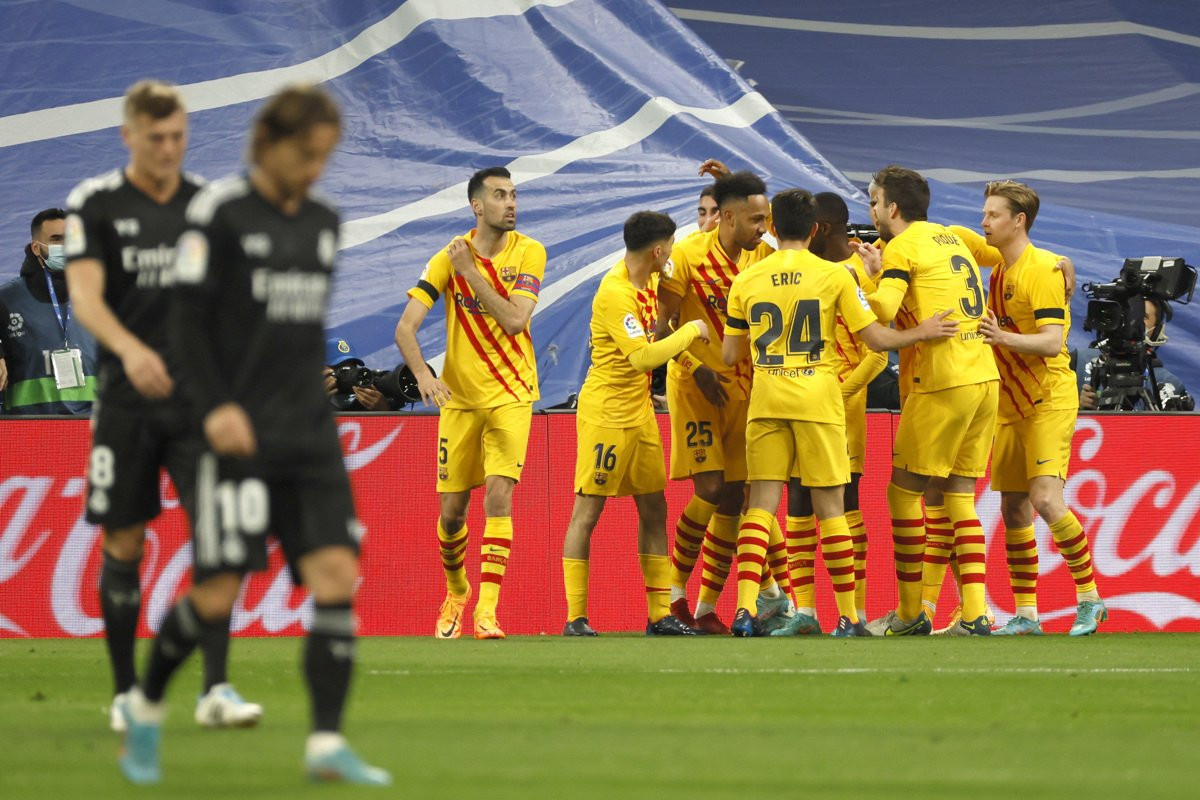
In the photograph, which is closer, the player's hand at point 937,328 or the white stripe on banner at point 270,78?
the player's hand at point 937,328

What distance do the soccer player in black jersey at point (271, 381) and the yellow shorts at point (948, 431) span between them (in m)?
5.63

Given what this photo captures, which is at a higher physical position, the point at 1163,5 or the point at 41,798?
the point at 1163,5

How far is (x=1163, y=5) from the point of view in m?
19.2

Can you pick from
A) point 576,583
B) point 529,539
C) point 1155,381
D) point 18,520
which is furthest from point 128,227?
point 1155,381

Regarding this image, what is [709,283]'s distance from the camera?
391 inches

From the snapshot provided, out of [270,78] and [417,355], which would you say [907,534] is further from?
[270,78]

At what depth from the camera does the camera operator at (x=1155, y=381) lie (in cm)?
1142

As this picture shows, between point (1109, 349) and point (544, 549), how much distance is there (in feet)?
12.5

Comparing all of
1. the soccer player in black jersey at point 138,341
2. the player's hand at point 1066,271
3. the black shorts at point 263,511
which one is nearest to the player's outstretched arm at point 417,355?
the player's hand at point 1066,271

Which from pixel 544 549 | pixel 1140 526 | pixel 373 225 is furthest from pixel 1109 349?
pixel 373 225

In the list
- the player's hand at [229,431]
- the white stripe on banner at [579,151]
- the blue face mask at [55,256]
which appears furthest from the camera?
the white stripe on banner at [579,151]

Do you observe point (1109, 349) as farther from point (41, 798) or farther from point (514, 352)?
point (41, 798)

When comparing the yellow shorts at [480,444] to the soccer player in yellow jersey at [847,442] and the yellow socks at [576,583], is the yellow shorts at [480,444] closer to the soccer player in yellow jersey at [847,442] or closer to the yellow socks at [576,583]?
the yellow socks at [576,583]

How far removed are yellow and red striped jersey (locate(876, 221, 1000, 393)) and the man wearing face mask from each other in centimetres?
474
